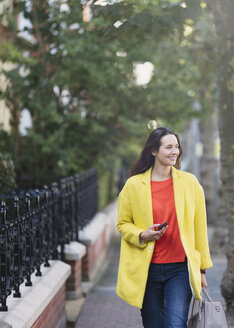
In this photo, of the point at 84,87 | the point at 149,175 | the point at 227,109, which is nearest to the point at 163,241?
the point at 149,175

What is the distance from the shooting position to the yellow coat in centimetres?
386

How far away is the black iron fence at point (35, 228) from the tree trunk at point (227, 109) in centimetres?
184

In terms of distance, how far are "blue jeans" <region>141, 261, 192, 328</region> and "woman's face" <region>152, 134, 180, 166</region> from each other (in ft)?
2.26

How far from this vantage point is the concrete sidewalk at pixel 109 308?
19.8 feet

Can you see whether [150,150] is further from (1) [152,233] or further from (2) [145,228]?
(1) [152,233]

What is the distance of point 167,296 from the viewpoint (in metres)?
3.91

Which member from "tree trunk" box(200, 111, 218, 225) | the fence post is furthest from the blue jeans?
"tree trunk" box(200, 111, 218, 225)

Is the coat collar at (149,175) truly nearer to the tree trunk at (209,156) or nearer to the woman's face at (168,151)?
the woman's face at (168,151)

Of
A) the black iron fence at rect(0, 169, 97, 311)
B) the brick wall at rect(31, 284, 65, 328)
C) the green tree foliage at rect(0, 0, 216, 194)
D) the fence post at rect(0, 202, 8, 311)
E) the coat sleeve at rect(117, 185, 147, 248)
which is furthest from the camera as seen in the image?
the green tree foliage at rect(0, 0, 216, 194)

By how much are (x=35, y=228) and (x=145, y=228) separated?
1633mm

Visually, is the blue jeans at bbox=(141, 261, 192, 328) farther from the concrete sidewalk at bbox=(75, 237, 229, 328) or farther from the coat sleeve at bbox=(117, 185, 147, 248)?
the concrete sidewalk at bbox=(75, 237, 229, 328)

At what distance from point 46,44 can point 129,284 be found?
6.55m

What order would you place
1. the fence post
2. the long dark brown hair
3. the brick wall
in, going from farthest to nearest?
the brick wall < the fence post < the long dark brown hair

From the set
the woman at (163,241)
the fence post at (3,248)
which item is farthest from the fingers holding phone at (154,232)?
the fence post at (3,248)
